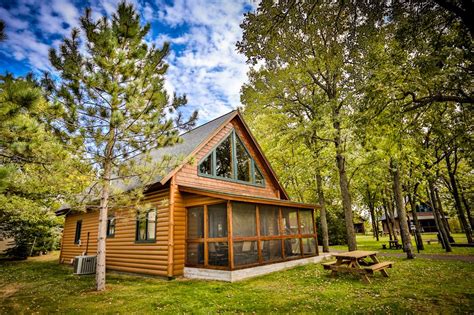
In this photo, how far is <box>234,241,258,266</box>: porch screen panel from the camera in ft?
28.8

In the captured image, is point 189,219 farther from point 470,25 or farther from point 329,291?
point 470,25

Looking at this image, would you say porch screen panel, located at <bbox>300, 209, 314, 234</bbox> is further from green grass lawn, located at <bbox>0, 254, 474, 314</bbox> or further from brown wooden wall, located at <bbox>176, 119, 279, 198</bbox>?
green grass lawn, located at <bbox>0, 254, 474, 314</bbox>

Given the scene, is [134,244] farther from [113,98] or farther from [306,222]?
[306,222]

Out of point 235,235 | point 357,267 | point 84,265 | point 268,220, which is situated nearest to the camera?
point 357,267

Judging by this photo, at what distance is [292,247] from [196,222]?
4.92m

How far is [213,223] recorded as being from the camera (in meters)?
9.20

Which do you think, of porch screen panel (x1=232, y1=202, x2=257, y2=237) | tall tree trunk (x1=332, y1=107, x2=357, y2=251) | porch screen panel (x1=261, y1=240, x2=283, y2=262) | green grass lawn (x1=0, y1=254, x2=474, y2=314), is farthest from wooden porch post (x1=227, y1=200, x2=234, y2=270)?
tall tree trunk (x1=332, y1=107, x2=357, y2=251)

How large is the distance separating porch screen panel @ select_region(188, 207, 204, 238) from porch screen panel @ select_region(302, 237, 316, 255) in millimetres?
5627

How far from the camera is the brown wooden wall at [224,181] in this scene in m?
10.5

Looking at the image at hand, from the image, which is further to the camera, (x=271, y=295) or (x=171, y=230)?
(x=171, y=230)

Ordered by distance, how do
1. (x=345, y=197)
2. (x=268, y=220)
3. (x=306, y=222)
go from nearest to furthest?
1. (x=268, y=220)
2. (x=306, y=222)
3. (x=345, y=197)

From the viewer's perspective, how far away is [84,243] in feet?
47.5

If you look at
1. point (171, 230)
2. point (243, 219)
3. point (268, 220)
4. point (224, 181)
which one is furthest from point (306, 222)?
point (171, 230)

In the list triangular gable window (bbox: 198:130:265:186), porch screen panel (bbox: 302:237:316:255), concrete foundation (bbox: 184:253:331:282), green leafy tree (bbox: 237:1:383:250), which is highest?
green leafy tree (bbox: 237:1:383:250)
